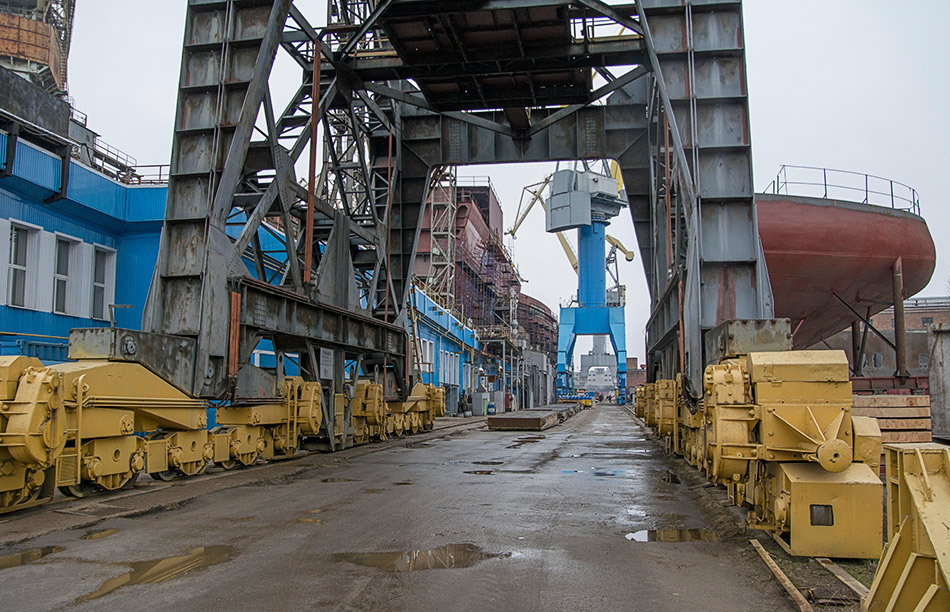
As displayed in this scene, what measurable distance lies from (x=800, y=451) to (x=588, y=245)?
2140 inches

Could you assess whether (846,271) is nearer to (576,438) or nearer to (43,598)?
(576,438)

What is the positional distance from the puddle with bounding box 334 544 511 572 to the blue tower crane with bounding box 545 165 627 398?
52.3 meters

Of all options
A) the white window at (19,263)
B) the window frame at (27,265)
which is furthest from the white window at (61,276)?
the white window at (19,263)

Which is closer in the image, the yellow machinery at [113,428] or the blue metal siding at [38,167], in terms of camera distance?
the yellow machinery at [113,428]

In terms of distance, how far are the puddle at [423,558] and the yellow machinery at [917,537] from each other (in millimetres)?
3021

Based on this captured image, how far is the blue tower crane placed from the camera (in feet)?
193

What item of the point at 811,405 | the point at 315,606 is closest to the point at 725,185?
the point at 811,405

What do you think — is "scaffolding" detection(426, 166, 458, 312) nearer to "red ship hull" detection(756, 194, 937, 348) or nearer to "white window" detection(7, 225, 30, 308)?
"red ship hull" detection(756, 194, 937, 348)

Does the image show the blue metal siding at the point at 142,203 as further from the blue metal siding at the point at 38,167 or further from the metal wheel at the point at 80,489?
the metal wheel at the point at 80,489

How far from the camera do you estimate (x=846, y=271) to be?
2317cm

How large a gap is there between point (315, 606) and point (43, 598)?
1.90 m

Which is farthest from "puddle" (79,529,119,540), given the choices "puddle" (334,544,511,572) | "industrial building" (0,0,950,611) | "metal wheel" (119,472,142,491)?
"puddle" (334,544,511,572)

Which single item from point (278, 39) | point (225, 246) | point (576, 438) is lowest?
point (576, 438)

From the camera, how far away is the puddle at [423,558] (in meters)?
5.77
